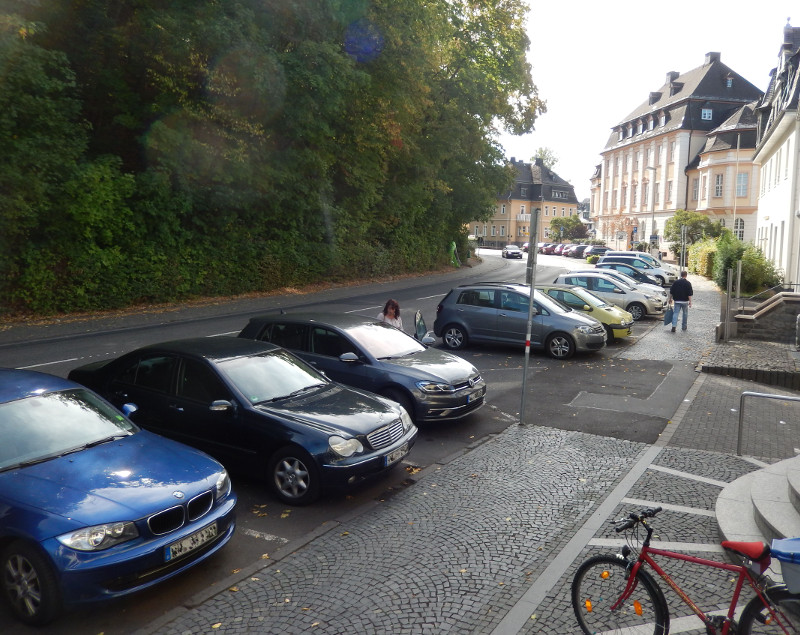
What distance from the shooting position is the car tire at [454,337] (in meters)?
16.2

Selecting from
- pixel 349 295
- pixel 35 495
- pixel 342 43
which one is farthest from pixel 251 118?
pixel 35 495

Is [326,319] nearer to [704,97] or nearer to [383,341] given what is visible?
[383,341]

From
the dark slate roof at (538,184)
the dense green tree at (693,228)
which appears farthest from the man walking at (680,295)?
the dark slate roof at (538,184)

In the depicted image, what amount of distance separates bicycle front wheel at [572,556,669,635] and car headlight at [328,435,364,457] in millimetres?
2821

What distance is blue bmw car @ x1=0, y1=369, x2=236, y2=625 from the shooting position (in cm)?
451

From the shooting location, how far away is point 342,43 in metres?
27.0

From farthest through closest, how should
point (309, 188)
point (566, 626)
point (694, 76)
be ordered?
point (694, 76) → point (309, 188) → point (566, 626)

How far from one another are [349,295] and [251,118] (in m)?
8.67

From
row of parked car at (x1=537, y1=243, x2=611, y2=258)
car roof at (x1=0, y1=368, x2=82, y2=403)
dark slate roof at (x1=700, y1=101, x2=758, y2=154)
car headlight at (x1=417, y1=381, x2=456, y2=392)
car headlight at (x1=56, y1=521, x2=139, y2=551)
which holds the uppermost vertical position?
dark slate roof at (x1=700, y1=101, x2=758, y2=154)

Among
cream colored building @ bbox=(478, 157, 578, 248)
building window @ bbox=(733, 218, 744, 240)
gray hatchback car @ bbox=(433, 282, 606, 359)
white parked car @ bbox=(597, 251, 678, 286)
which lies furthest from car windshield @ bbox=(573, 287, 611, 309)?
cream colored building @ bbox=(478, 157, 578, 248)

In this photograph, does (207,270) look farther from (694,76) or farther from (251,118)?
(694,76)

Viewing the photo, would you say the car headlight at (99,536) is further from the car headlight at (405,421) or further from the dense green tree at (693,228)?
the dense green tree at (693,228)

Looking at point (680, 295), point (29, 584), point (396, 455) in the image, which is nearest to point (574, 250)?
point (680, 295)

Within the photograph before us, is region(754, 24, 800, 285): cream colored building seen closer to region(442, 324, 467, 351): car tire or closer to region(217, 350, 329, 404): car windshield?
region(442, 324, 467, 351): car tire
